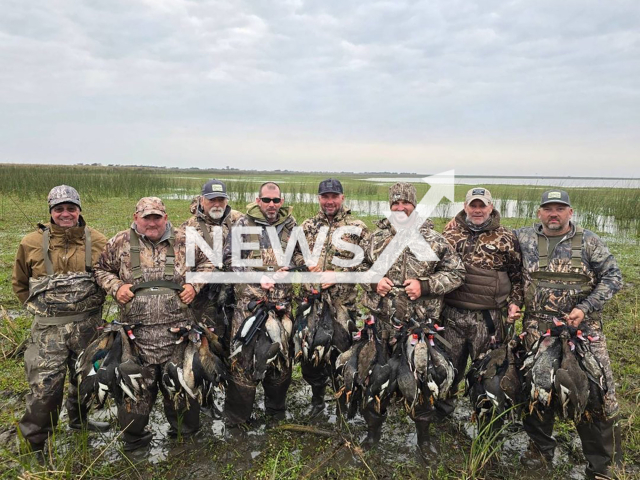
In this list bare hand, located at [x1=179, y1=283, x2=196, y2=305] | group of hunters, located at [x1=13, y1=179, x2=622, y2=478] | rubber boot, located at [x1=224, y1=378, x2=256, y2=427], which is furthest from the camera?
rubber boot, located at [x1=224, y1=378, x2=256, y2=427]

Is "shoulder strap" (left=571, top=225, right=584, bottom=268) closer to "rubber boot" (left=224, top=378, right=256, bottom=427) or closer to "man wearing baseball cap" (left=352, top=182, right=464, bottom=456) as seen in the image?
"man wearing baseball cap" (left=352, top=182, right=464, bottom=456)

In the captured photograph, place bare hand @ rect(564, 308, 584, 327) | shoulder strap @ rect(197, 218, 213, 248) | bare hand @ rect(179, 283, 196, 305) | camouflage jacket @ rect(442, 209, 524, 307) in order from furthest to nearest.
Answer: shoulder strap @ rect(197, 218, 213, 248), camouflage jacket @ rect(442, 209, 524, 307), bare hand @ rect(179, 283, 196, 305), bare hand @ rect(564, 308, 584, 327)

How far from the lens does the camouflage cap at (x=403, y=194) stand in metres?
3.62

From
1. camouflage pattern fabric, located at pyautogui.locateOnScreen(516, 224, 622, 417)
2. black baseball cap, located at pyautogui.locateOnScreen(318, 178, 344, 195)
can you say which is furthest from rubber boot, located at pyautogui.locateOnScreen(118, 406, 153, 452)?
camouflage pattern fabric, located at pyautogui.locateOnScreen(516, 224, 622, 417)

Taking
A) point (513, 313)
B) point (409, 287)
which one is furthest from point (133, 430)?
point (513, 313)

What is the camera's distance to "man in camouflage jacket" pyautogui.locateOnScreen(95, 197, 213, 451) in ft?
11.3

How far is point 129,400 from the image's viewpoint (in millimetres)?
3355

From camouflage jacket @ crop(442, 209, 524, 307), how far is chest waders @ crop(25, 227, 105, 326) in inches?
132

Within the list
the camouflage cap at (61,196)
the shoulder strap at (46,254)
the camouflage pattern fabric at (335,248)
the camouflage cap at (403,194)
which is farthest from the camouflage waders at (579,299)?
the shoulder strap at (46,254)

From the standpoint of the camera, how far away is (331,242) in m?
4.12

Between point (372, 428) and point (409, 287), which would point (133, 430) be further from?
point (409, 287)

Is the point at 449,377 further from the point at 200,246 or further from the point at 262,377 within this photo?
the point at 200,246

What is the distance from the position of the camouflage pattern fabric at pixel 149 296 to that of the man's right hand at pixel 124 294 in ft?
0.21

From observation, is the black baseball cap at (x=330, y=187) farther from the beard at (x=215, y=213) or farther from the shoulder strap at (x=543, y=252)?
the shoulder strap at (x=543, y=252)
